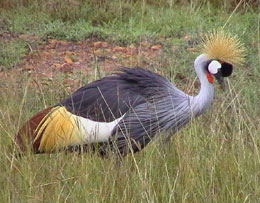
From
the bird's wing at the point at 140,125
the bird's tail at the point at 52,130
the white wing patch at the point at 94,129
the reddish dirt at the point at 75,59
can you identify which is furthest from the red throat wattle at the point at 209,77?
the reddish dirt at the point at 75,59

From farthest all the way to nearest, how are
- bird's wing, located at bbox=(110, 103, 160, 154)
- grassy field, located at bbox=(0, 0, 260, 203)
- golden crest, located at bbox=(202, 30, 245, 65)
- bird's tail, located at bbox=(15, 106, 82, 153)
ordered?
golden crest, located at bbox=(202, 30, 245, 65), bird's wing, located at bbox=(110, 103, 160, 154), bird's tail, located at bbox=(15, 106, 82, 153), grassy field, located at bbox=(0, 0, 260, 203)

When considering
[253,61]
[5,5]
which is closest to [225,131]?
[253,61]

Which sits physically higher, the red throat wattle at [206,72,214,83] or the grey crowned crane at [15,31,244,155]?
the red throat wattle at [206,72,214,83]

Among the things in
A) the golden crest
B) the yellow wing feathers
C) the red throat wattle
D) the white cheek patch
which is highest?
the golden crest

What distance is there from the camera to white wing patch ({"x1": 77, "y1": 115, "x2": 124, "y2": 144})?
12.5ft

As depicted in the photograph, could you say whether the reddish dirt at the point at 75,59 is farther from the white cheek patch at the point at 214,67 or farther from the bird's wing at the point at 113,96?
the bird's wing at the point at 113,96

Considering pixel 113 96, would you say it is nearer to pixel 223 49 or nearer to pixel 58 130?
pixel 58 130

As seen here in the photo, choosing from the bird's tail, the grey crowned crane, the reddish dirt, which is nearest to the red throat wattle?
the grey crowned crane

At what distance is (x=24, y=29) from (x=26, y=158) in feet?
12.9

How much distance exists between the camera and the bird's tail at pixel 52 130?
3.77m

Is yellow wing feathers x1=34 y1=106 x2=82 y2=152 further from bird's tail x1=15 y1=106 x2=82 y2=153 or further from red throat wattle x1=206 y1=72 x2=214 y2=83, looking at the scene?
red throat wattle x1=206 y1=72 x2=214 y2=83

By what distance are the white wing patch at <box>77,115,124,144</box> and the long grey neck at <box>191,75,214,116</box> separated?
41 cm

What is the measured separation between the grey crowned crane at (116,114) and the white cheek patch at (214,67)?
0.17 metres

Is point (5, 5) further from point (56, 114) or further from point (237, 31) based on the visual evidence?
point (56, 114)
